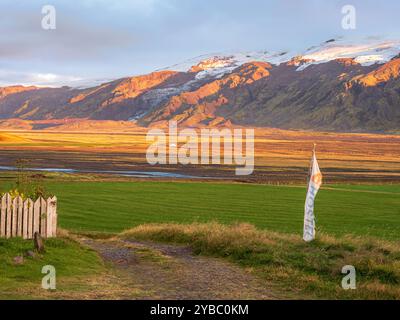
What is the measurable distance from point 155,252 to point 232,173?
57.3 meters

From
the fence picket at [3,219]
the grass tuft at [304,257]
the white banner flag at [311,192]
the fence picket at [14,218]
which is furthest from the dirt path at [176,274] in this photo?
the white banner flag at [311,192]

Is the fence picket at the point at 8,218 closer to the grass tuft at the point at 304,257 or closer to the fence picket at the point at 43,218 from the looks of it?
the fence picket at the point at 43,218

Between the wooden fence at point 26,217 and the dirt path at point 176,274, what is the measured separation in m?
2.17

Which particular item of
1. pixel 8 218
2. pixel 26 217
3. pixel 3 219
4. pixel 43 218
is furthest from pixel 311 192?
pixel 3 219

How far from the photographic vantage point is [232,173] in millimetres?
78688

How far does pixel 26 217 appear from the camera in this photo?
20.1 meters

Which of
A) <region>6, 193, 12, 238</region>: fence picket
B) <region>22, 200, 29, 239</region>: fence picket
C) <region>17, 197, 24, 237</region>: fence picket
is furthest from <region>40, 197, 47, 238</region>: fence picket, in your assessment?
<region>6, 193, 12, 238</region>: fence picket

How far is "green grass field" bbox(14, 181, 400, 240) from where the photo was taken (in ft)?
114

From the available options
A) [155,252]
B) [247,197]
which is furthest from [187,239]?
[247,197]

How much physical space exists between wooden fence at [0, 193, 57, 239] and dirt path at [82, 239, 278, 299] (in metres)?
2.17

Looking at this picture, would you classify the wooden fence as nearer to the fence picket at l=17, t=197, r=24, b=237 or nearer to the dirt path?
the fence picket at l=17, t=197, r=24, b=237

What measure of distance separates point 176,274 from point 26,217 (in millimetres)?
5605

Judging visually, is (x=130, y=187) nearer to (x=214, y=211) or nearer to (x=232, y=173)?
(x=214, y=211)

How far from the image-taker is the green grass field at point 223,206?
3475 cm
